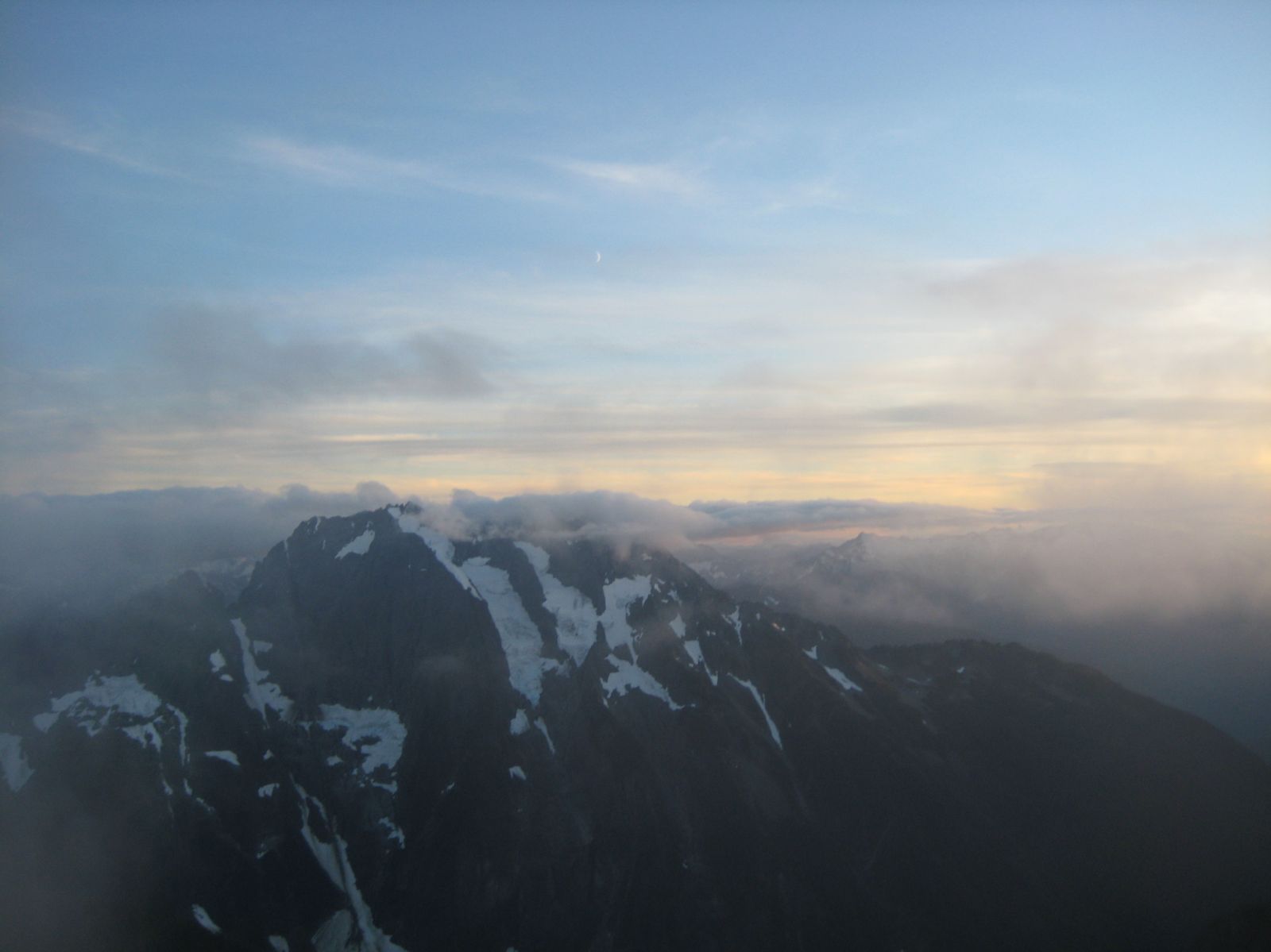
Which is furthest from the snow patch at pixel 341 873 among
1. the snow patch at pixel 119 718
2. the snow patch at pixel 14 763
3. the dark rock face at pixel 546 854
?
the snow patch at pixel 14 763

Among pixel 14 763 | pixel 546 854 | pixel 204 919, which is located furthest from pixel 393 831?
pixel 14 763

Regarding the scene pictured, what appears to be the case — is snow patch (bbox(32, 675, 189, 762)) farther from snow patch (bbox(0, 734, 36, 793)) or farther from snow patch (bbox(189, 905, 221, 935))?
snow patch (bbox(189, 905, 221, 935))

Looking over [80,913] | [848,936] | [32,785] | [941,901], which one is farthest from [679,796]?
[32,785]

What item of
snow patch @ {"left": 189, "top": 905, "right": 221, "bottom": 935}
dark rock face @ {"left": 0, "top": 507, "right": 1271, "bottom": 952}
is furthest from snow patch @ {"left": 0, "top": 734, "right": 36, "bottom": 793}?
snow patch @ {"left": 189, "top": 905, "right": 221, "bottom": 935}

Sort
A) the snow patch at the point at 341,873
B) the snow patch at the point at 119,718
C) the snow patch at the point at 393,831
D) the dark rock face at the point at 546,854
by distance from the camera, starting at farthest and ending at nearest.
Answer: the snow patch at the point at 119,718
the snow patch at the point at 393,831
the snow patch at the point at 341,873
the dark rock face at the point at 546,854

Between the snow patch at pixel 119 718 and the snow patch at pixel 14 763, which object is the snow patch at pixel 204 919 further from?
the snow patch at pixel 14 763

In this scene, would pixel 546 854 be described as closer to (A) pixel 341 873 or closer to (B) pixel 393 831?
(B) pixel 393 831

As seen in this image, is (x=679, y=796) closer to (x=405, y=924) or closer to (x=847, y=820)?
(x=847, y=820)
